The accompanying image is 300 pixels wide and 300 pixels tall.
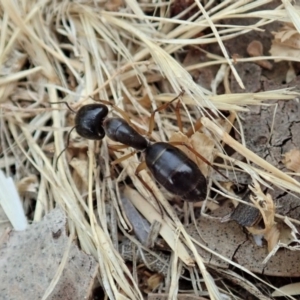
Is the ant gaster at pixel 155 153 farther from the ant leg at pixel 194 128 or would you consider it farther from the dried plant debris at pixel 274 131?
the dried plant debris at pixel 274 131

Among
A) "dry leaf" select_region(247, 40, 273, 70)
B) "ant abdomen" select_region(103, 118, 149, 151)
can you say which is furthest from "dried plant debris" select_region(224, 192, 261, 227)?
"dry leaf" select_region(247, 40, 273, 70)

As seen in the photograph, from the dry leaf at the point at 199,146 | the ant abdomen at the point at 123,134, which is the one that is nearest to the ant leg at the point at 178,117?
the dry leaf at the point at 199,146

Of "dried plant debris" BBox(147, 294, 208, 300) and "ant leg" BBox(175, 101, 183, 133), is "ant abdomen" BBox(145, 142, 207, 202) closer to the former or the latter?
"ant leg" BBox(175, 101, 183, 133)

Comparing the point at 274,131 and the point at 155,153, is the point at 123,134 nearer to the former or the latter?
the point at 155,153

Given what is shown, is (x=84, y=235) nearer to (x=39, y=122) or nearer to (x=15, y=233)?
(x=15, y=233)

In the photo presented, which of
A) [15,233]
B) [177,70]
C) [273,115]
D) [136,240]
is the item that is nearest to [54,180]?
[15,233]

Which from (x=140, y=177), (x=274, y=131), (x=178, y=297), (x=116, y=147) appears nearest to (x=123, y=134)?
(x=116, y=147)
